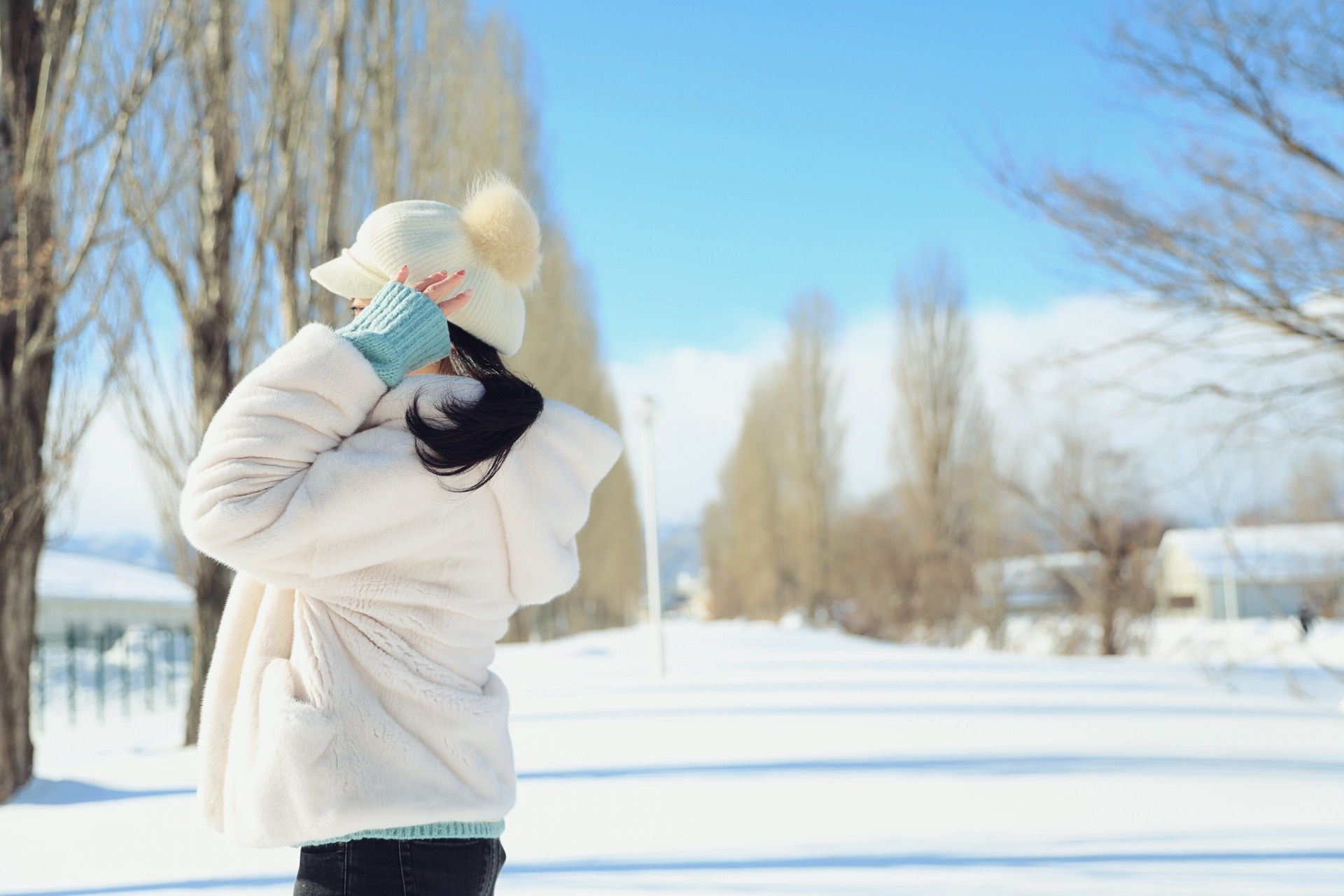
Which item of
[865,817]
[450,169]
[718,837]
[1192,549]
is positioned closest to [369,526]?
[718,837]

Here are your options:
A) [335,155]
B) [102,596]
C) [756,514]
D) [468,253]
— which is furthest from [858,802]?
[756,514]

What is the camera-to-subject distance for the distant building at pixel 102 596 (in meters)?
21.7

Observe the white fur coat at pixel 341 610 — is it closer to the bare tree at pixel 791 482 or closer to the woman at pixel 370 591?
the woman at pixel 370 591

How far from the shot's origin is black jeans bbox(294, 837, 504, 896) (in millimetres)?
1225

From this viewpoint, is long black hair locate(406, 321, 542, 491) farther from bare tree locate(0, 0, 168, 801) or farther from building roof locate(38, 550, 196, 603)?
building roof locate(38, 550, 196, 603)

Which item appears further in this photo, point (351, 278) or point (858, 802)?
point (858, 802)

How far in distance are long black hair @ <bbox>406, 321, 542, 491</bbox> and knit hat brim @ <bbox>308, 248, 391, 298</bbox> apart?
0.25 m

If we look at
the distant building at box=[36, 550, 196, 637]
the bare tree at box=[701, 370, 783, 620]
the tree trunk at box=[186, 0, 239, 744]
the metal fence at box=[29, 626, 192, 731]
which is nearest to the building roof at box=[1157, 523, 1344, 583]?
the tree trunk at box=[186, 0, 239, 744]

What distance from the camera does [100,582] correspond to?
88.2 ft

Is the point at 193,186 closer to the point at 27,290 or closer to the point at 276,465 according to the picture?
the point at 27,290

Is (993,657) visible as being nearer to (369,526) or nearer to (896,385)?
(369,526)

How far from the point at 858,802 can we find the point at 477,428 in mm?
3154

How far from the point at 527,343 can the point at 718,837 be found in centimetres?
1509

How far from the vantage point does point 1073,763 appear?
4.51m
